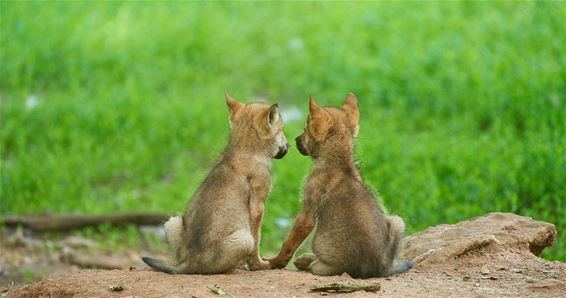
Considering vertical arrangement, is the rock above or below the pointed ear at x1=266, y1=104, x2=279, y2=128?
below

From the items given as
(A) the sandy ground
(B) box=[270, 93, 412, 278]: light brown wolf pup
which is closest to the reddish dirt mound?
(A) the sandy ground

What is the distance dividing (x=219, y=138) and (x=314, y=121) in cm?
603

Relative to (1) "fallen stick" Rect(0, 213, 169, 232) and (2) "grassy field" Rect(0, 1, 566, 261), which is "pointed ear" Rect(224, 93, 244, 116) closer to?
(2) "grassy field" Rect(0, 1, 566, 261)

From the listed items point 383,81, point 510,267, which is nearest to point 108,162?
point 383,81

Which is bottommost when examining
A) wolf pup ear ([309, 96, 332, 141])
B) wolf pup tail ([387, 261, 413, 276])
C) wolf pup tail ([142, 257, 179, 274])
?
wolf pup tail ([142, 257, 179, 274])

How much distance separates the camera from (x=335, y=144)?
6.63 meters

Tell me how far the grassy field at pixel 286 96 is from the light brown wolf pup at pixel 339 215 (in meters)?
2.63

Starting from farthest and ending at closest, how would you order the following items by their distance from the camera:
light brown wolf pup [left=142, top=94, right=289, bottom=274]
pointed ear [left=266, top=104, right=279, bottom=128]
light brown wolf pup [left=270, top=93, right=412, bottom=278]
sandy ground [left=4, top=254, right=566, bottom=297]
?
pointed ear [left=266, top=104, right=279, bottom=128] → light brown wolf pup [left=142, top=94, right=289, bottom=274] → light brown wolf pup [left=270, top=93, right=412, bottom=278] → sandy ground [left=4, top=254, right=566, bottom=297]

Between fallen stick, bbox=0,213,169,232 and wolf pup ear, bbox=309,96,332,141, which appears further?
fallen stick, bbox=0,213,169,232

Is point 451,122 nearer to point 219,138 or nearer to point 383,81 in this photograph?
point 383,81

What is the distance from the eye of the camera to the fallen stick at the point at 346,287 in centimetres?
582

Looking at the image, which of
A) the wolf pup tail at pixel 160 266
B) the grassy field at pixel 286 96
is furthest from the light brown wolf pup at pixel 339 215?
the grassy field at pixel 286 96

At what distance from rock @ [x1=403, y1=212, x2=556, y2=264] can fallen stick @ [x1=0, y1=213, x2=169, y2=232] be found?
383 cm

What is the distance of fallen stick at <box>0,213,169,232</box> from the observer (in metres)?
10.7
